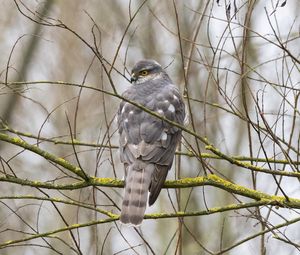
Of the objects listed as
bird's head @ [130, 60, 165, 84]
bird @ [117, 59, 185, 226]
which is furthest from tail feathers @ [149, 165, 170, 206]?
bird's head @ [130, 60, 165, 84]

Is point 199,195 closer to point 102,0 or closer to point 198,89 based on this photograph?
point 198,89

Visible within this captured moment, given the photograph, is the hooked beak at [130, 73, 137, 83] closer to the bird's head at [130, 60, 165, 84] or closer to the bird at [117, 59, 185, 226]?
the bird's head at [130, 60, 165, 84]

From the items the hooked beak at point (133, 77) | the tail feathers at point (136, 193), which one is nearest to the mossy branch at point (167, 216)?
the tail feathers at point (136, 193)

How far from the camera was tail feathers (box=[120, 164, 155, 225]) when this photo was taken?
5.71 meters

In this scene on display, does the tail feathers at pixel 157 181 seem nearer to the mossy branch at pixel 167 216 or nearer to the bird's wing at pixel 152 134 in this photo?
the bird's wing at pixel 152 134

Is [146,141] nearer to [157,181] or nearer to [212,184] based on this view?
[157,181]

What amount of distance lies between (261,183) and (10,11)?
5649 mm

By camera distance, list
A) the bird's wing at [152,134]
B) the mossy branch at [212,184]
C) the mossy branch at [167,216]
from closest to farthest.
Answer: the mossy branch at [167,216], the mossy branch at [212,184], the bird's wing at [152,134]

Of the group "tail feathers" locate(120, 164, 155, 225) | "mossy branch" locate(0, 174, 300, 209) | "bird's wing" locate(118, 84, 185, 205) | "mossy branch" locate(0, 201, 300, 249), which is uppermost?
"bird's wing" locate(118, 84, 185, 205)

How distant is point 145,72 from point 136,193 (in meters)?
1.96

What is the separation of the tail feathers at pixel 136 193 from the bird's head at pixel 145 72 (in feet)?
4.96

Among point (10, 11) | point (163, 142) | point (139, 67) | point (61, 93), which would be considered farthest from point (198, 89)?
point (163, 142)

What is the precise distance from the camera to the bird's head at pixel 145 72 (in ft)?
24.5

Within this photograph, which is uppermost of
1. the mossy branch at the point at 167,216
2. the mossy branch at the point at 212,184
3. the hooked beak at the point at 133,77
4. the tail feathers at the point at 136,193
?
the hooked beak at the point at 133,77
